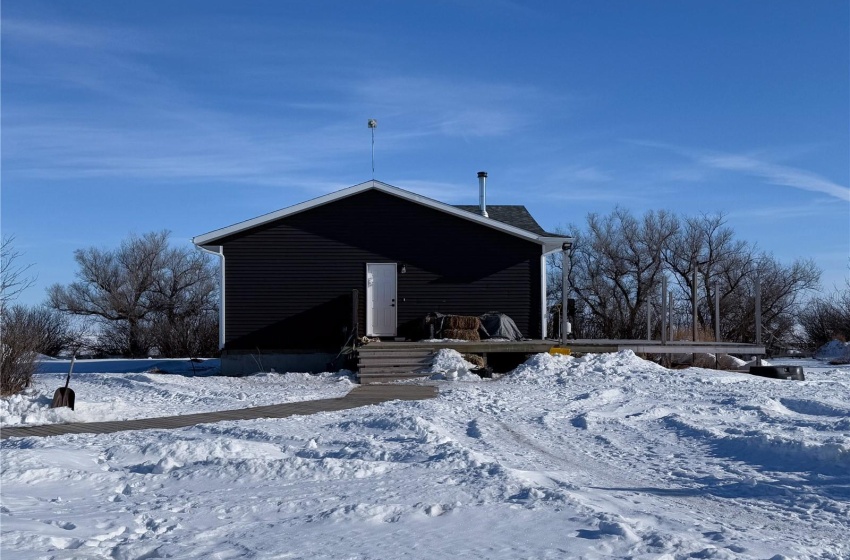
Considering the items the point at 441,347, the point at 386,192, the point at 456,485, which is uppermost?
the point at 386,192

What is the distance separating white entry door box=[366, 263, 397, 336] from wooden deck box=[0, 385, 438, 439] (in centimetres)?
557

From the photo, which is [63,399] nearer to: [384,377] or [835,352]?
[384,377]

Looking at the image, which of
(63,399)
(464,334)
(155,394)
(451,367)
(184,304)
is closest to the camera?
(63,399)

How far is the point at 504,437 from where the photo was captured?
32.1 feet

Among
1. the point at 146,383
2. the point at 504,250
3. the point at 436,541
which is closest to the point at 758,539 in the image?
the point at 436,541

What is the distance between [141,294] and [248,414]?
29709 mm

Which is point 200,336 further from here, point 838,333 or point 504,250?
point 838,333

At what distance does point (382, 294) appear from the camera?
2091 cm

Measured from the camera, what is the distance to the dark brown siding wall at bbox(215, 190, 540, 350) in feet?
67.7

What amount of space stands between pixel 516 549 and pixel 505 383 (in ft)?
35.6

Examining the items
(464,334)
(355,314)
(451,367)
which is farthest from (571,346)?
(355,314)

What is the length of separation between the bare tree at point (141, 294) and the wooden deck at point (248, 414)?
24436mm

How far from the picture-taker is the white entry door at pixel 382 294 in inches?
821

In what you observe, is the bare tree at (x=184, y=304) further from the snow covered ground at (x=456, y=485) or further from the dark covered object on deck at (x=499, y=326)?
the snow covered ground at (x=456, y=485)
